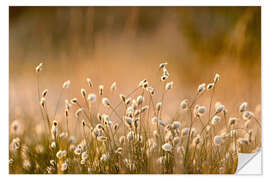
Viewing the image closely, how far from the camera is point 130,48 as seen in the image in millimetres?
2270

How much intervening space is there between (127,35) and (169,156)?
866mm

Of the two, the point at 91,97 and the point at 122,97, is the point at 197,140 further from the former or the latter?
the point at 91,97

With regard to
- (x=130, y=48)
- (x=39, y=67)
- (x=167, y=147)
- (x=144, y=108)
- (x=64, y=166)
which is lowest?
(x=64, y=166)

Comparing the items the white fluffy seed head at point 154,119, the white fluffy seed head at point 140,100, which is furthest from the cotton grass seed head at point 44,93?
the white fluffy seed head at point 154,119

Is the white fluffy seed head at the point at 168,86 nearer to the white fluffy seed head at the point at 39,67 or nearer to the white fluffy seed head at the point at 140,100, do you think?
the white fluffy seed head at the point at 140,100

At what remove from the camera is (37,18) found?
2.28 metres

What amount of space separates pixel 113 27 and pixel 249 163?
1287 millimetres

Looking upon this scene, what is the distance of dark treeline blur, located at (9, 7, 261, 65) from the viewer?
88.6 inches

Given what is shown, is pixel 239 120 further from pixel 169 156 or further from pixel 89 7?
pixel 89 7

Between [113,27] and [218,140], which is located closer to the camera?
[218,140]

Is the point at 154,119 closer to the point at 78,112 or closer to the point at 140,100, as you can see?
the point at 140,100

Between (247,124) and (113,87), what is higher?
(113,87)

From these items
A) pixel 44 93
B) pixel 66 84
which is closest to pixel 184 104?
pixel 66 84

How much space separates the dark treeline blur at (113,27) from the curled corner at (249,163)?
2.29 ft
